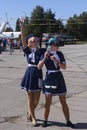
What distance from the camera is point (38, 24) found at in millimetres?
108812

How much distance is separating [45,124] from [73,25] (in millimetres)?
105436

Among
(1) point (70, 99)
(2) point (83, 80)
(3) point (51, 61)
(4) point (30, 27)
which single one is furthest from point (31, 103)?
(4) point (30, 27)

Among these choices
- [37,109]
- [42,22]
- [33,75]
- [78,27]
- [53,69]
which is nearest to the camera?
[53,69]

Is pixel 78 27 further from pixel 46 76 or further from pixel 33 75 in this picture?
pixel 46 76

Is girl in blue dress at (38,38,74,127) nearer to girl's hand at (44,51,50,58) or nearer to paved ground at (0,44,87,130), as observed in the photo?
girl's hand at (44,51,50,58)

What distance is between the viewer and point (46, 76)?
8.19 metres

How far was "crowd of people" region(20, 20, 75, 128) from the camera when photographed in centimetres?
802

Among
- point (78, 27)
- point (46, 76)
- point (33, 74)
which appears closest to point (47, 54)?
point (46, 76)

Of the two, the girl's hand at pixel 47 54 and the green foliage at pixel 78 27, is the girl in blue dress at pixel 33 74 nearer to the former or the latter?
the girl's hand at pixel 47 54

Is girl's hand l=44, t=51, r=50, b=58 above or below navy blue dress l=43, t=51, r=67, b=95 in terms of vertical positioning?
above

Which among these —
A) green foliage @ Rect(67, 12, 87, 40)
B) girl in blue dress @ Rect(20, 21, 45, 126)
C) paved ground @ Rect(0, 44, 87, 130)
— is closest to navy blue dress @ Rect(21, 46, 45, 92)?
girl in blue dress @ Rect(20, 21, 45, 126)

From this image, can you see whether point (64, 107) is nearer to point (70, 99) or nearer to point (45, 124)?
point (45, 124)

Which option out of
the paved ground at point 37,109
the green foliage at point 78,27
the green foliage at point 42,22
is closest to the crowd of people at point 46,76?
the paved ground at point 37,109

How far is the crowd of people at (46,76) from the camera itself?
8.02 meters
